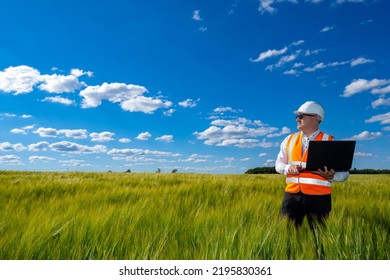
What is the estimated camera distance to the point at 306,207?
3895 millimetres

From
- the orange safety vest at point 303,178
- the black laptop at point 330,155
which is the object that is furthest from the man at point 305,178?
the black laptop at point 330,155

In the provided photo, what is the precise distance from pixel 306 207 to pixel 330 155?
734mm

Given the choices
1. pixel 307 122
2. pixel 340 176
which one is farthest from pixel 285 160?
pixel 340 176

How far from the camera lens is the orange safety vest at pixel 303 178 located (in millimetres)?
3832

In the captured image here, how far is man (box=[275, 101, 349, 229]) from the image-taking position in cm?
378

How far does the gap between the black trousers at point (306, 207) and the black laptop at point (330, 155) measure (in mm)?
467

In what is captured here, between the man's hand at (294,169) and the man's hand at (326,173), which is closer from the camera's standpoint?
the man's hand at (326,173)

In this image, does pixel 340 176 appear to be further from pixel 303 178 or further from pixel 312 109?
pixel 312 109

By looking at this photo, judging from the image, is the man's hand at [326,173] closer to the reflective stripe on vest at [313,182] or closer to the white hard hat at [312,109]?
the reflective stripe on vest at [313,182]

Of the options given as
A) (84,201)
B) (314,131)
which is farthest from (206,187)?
(314,131)

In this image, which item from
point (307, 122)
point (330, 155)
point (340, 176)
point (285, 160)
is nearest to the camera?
point (330, 155)

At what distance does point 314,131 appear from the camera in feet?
12.8
